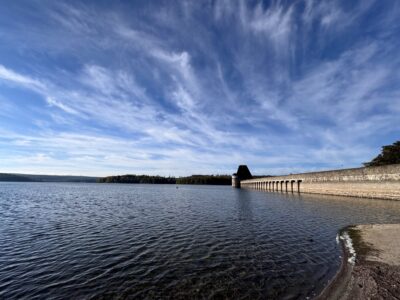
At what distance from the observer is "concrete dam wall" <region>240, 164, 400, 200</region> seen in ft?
122

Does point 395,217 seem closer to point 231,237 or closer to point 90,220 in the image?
point 231,237

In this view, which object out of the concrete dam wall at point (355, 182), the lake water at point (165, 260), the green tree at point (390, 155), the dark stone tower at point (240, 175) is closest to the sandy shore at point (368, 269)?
the lake water at point (165, 260)

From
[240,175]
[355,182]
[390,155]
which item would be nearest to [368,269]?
[355,182]

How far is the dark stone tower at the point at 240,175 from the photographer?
160750 millimetres

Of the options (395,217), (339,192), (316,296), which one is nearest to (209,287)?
(316,296)

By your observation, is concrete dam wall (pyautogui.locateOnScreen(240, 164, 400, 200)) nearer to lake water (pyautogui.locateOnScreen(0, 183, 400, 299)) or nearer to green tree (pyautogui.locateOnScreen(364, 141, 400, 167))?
lake water (pyautogui.locateOnScreen(0, 183, 400, 299))

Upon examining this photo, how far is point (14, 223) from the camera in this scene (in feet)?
72.4

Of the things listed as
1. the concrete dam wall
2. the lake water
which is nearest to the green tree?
the concrete dam wall

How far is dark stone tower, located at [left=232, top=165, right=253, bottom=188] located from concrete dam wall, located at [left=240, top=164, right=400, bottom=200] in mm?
83615

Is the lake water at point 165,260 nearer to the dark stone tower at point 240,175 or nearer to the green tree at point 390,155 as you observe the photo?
the green tree at point 390,155

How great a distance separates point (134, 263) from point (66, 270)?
290 centimetres

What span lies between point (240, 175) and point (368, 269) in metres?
155

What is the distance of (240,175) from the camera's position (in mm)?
163500

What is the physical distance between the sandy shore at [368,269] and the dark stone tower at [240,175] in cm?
14565
